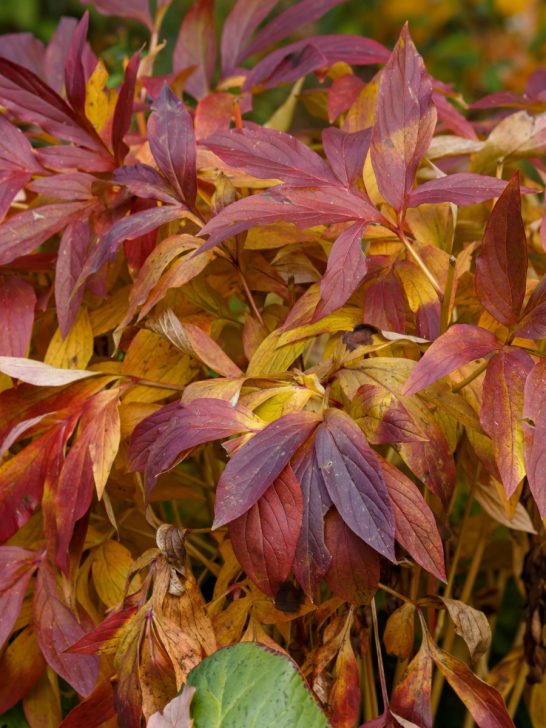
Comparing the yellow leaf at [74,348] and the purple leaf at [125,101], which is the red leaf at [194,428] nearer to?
the yellow leaf at [74,348]

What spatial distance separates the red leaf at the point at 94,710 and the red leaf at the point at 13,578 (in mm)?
82

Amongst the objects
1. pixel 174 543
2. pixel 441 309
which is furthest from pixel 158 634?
pixel 441 309

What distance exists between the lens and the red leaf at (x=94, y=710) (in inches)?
25.5

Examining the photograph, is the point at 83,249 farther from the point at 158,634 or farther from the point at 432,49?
the point at 432,49

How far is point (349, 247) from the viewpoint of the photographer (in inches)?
24.0

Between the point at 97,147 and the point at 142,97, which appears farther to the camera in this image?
the point at 142,97

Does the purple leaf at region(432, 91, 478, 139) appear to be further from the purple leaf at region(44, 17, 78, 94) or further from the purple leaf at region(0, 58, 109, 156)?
the purple leaf at region(44, 17, 78, 94)

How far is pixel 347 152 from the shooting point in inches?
27.7

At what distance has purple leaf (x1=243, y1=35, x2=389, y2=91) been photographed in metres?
0.90

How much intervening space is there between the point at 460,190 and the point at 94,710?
45 cm

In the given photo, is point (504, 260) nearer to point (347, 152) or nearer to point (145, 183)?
point (347, 152)

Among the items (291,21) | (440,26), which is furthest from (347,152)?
(440,26)

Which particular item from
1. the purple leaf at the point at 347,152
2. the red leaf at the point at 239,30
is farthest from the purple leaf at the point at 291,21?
the purple leaf at the point at 347,152

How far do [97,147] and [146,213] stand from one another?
0.13 meters
